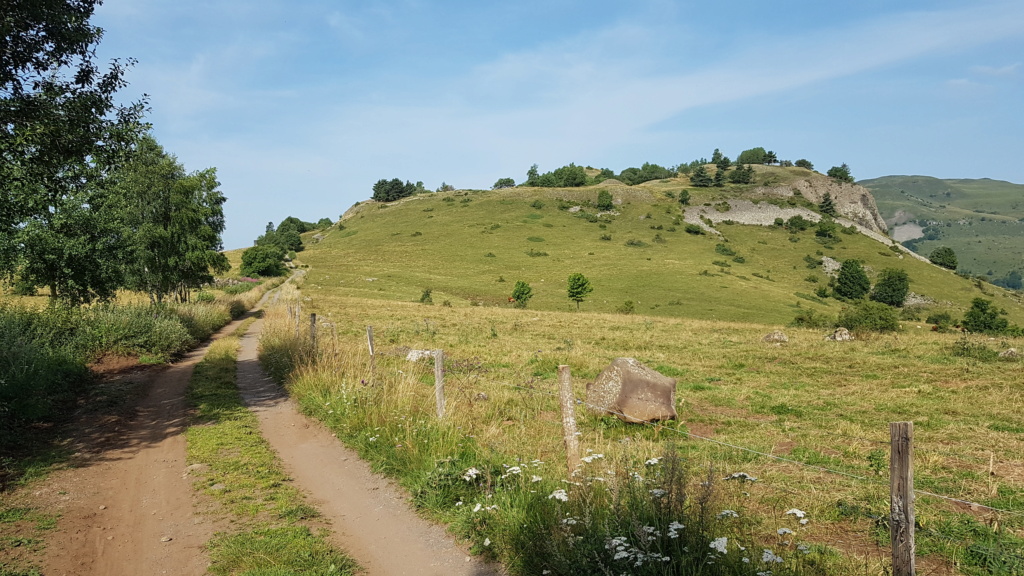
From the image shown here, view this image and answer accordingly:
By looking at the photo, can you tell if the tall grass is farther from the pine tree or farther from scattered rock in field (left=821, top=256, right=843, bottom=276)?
the pine tree

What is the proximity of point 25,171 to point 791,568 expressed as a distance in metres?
12.9

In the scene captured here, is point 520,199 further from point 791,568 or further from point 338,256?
point 791,568

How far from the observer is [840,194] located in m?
151

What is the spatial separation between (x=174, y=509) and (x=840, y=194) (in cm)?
17401

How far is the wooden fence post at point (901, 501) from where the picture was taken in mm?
3791

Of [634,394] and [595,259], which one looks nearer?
[634,394]

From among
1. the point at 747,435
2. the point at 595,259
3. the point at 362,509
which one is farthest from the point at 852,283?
the point at 362,509

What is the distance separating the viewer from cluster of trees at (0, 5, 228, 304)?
931 cm

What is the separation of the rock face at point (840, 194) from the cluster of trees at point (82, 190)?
13712 cm

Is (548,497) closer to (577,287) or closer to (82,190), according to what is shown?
(82,190)

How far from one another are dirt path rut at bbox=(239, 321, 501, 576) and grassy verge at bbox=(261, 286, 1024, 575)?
261 mm

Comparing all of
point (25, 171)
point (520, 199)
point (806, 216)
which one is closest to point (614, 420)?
point (25, 171)

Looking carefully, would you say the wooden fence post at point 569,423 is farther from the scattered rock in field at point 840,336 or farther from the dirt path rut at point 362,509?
the scattered rock in field at point 840,336

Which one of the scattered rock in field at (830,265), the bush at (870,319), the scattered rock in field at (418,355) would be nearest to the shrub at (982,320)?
Answer: the bush at (870,319)
